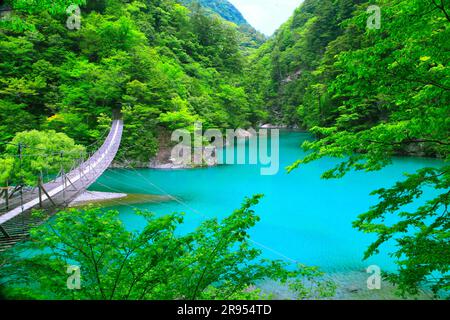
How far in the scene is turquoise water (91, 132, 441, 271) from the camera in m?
6.17

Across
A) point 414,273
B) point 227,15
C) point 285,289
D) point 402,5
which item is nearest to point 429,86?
point 402,5

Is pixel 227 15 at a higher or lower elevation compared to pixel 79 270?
higher

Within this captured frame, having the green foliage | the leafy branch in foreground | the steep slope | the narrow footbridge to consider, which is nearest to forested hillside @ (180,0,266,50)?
the steep slope

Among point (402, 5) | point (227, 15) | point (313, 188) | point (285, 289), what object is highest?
point (227, 15)

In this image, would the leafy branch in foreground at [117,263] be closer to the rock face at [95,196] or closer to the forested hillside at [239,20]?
the rock face at [95,196]

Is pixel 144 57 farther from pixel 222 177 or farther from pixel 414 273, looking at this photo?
pixel 414 273

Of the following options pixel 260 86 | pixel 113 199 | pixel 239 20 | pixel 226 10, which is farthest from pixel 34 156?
pixel 239 20

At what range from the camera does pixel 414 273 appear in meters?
2.39

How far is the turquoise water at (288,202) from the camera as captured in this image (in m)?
6.17

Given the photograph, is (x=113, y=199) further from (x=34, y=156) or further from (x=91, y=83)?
(x=91, y=83)

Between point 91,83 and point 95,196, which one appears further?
point 91,83

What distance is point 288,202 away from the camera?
9.66m

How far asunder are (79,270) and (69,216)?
0.52 metres

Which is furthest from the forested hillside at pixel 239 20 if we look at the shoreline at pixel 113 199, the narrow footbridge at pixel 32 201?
the narrow footbridge at pixel 32 201
